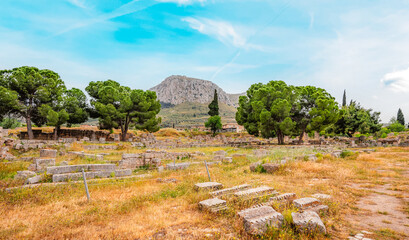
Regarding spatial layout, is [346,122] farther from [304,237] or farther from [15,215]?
[15,215]

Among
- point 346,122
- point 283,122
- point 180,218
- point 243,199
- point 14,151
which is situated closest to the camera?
point 180,218

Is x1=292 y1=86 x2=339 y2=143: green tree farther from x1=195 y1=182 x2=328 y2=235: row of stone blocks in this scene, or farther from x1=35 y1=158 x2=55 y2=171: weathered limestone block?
x1=35 y1=158 x2=55 y2=171: weathered limestone block

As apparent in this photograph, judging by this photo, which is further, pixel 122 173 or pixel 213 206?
pixel 122 173

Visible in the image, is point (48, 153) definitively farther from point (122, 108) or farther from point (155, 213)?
point (122, 108)

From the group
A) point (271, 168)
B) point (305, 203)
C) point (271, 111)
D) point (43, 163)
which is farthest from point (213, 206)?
point (271, 111)

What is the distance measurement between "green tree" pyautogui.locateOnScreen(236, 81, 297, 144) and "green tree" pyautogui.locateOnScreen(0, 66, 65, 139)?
28585 mm

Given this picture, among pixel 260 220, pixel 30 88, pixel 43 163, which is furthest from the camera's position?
pixel 30 88

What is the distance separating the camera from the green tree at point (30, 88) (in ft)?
92.1

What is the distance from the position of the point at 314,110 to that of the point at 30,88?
3886cm

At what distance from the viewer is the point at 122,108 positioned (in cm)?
3506

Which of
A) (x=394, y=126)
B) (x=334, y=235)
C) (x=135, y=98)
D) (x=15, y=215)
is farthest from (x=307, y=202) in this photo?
(x=394, y=126)

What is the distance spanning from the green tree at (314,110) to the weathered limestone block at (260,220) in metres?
28.5

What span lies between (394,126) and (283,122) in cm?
5812

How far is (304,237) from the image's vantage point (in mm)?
4312
